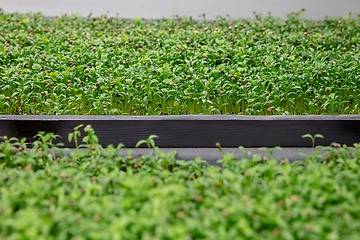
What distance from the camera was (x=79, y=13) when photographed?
4.65 m

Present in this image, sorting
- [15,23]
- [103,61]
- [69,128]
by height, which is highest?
[15,23]

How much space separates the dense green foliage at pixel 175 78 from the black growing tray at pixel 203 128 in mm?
180

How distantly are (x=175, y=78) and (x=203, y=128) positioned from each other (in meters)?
0.66

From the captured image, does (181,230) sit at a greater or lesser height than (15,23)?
lesser

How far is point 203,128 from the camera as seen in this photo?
194 cm

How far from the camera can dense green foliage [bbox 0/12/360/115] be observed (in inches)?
85.4

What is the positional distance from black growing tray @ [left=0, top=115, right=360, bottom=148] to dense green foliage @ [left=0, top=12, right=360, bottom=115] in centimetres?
18

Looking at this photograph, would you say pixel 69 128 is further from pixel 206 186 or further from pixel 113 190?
pixel 206 186

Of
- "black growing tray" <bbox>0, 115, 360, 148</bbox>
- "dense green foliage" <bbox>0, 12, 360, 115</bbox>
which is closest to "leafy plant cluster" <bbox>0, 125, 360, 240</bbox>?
"black growing tray" <bbox>0, 115, 360, 148</bbox>

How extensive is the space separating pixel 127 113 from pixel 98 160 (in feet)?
2.58

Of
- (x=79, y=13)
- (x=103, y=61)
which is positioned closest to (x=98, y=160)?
(x=103, y=61)

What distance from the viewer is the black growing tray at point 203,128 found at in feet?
6.28

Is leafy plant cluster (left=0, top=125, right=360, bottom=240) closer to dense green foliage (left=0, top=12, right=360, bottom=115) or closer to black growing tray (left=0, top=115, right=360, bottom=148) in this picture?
black growing tray (left=0, top=115, right=360, bottom=148)

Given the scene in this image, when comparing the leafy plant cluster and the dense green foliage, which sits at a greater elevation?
the dense green foliage
